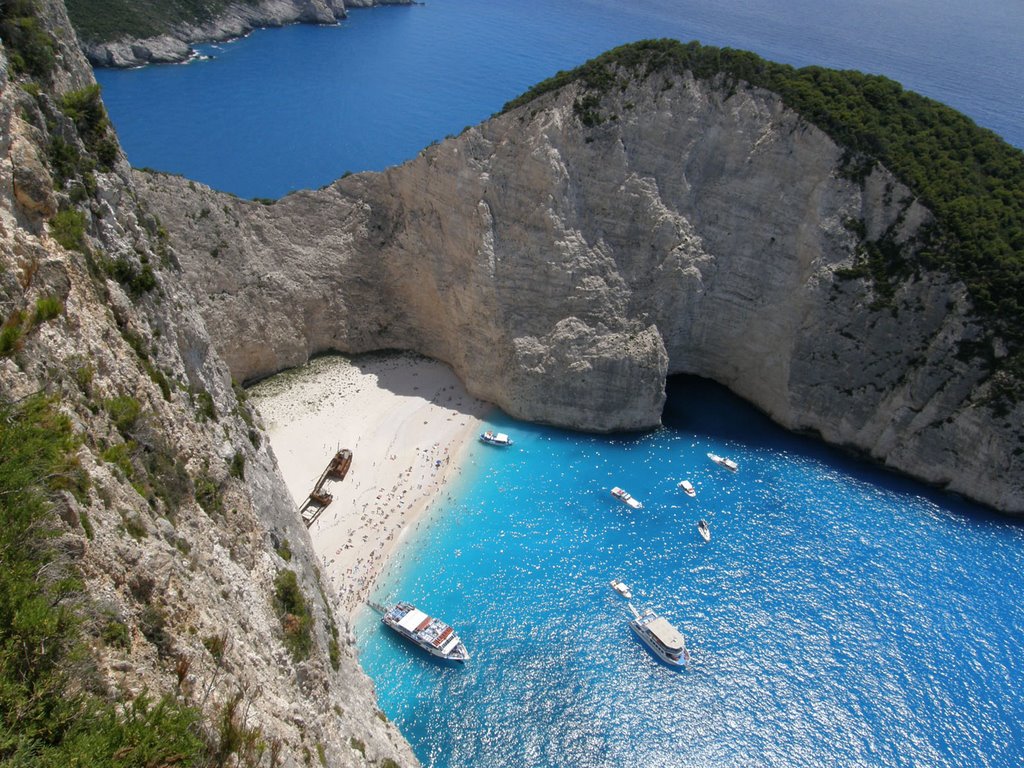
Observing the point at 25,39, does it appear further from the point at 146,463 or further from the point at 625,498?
the point at 625,498

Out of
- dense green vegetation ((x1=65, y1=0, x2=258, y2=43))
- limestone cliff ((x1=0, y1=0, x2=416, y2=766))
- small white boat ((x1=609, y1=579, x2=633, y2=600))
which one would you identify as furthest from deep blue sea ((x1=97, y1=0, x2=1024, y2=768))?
dense green vegetation ((x1=65, y1=0, x2=258, y2=43))

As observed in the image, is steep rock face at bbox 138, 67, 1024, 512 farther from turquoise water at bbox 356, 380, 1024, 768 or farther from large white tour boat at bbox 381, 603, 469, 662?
large white tour boat at bbox 381, 603, 469, 662

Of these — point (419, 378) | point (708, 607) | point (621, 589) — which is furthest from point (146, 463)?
point (419, 378)

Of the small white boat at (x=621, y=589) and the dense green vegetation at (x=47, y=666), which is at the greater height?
the dense green vegetation at (x=47, y=666)

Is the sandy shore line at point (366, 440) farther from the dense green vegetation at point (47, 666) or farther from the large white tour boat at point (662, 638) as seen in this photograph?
the dense green vegetation at point (47, 666)

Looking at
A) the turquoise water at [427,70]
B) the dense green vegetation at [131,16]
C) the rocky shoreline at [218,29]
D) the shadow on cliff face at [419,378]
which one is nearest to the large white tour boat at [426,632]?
the shadow on cliff face at [419,378]

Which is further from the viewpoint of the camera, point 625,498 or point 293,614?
point 625,498
